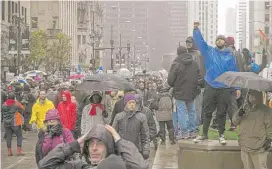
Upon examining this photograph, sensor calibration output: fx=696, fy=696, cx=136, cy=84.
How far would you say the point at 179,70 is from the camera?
1237cm

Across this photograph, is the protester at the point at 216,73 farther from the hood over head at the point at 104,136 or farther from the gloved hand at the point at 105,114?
the hood over head at the point at 104,136

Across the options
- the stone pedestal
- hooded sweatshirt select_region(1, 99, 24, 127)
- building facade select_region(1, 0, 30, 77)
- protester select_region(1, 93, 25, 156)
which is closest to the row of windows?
building facade select_region(1, 0, 30, 77)

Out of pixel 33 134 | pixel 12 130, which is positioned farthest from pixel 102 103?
pixel 33 134

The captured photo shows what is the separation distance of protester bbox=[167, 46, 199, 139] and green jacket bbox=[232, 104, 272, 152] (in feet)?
7.35

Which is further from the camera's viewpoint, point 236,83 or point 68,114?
point 68,114

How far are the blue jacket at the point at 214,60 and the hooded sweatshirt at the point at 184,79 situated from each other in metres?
1.12

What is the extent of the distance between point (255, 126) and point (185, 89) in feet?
8.24

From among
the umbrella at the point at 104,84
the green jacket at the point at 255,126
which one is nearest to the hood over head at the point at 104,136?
the green jacket at the point at 255,126

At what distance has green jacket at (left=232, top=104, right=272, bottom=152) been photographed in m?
9.91

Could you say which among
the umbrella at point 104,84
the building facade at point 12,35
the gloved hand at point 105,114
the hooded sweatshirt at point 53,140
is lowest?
the hooded sweatshirt at point 53,140

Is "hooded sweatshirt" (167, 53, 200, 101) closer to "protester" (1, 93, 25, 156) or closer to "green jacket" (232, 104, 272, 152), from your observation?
"green jacket" (232, 104, 272, 152)

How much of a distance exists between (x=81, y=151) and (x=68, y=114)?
374 inches

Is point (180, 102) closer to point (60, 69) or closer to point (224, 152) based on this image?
point (224, 152)

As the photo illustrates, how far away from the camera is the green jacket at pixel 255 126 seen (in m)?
9.91
